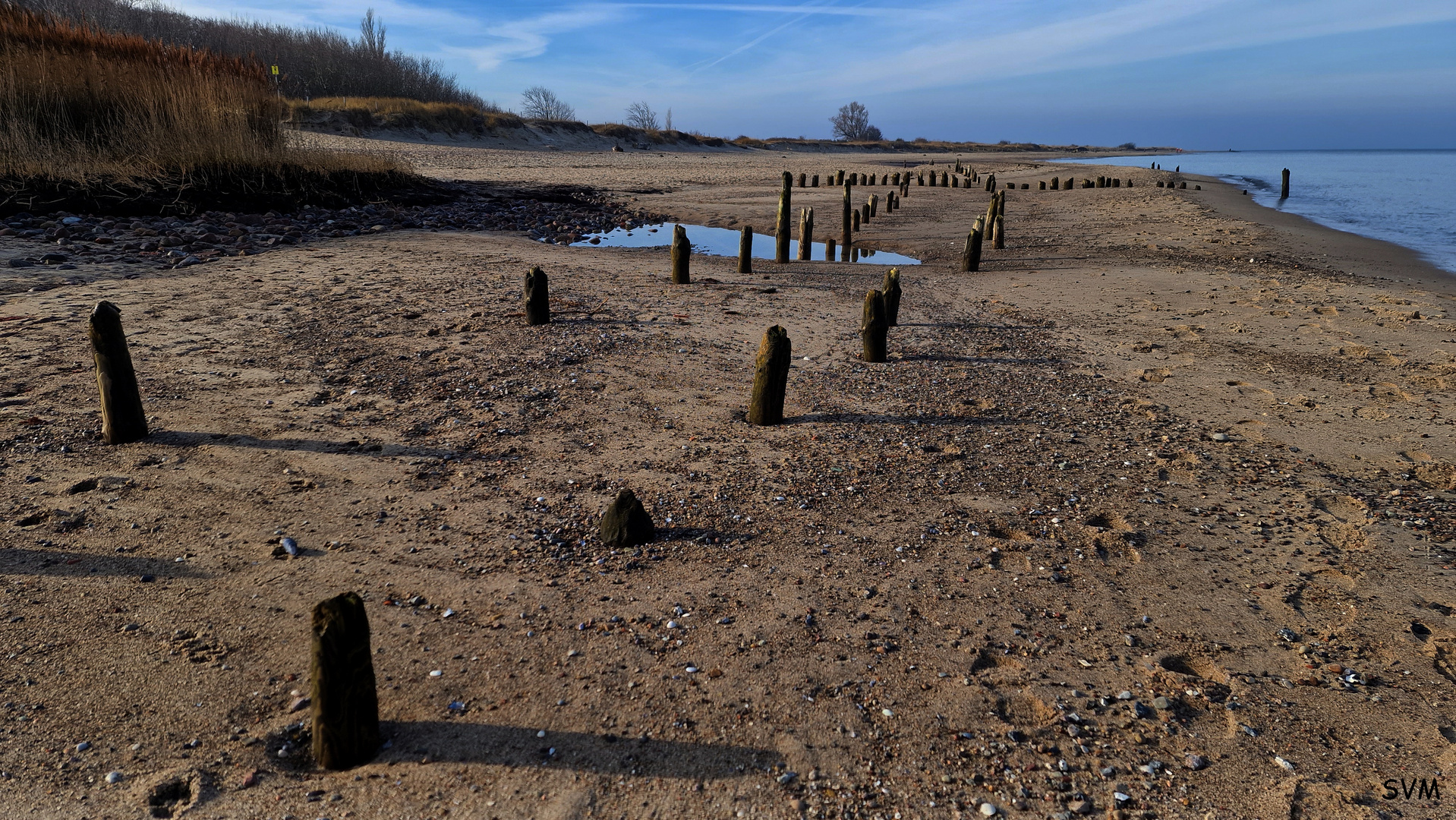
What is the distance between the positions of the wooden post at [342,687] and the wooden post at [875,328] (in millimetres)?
5652

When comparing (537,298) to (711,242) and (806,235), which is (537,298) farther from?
(711,242)

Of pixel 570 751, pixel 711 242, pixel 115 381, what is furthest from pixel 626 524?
pixel 711 242

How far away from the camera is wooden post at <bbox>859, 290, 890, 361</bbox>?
7.41m

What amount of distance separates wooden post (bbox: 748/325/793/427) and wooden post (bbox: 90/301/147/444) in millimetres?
4139

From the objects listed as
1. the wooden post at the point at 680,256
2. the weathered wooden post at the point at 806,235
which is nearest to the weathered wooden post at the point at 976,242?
the weathered wooden post at the point at 806,235

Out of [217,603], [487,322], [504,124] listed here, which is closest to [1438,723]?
[217,603]

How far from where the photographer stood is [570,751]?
2963 mm

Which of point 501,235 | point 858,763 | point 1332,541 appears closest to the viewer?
point 858,763

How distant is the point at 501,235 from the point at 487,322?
677cm

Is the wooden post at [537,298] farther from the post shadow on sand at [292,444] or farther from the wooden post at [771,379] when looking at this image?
the wooden post at [771,379]

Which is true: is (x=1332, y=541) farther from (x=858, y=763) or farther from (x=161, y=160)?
(x=161, y=160)

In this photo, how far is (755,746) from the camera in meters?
3.01

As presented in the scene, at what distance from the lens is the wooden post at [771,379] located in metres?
5.73

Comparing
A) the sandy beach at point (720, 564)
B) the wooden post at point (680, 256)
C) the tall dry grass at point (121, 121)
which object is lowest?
the sandy beach at point (720, 564)
